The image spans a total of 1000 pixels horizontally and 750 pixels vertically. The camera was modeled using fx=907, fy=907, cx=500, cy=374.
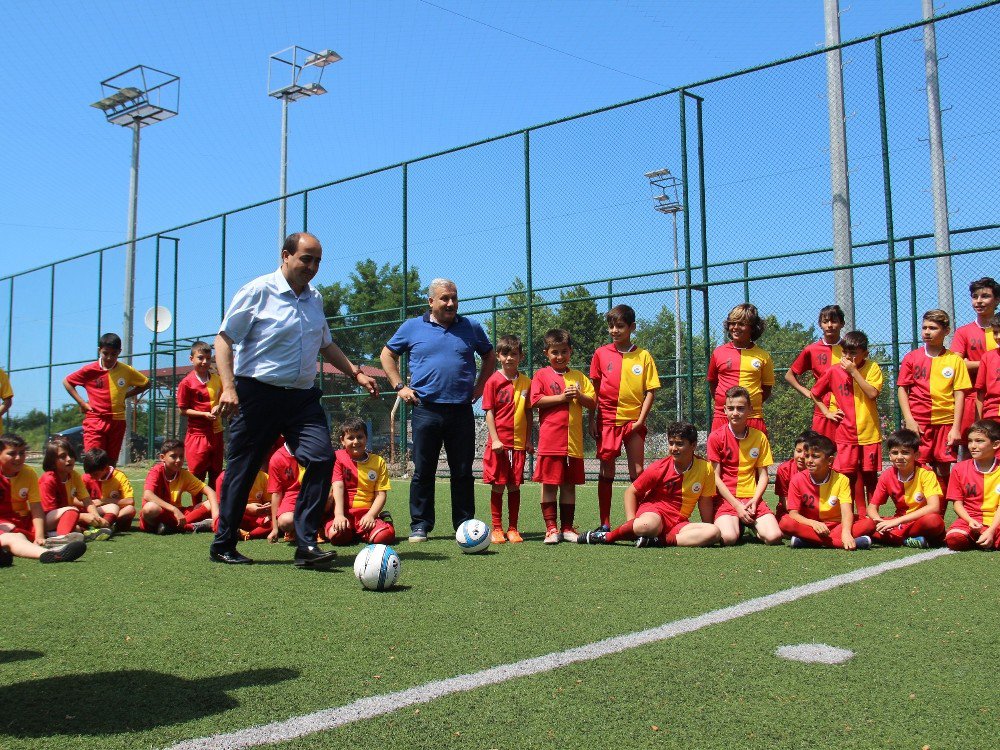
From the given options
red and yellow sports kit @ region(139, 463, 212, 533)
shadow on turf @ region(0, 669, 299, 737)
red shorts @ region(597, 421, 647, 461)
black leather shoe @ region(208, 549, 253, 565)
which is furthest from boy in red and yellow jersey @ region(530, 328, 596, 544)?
shadow on turf @ region(0, 669, 299, 737)

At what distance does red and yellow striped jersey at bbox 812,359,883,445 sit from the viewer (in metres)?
6.81

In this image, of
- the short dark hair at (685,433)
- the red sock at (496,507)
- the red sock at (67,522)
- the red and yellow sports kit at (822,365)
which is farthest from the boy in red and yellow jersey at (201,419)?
the red and yellow sports kit at (822,365)

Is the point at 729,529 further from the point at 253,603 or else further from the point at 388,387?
the point at 388,387

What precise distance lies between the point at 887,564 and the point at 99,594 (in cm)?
417

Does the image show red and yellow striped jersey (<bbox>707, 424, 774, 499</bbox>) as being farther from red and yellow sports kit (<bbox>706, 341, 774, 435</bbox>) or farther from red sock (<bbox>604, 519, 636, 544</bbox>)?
red sock (<bbox>604, 519, 636, 544</bbox>)

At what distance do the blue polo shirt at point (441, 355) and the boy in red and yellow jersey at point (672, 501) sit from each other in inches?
54.5

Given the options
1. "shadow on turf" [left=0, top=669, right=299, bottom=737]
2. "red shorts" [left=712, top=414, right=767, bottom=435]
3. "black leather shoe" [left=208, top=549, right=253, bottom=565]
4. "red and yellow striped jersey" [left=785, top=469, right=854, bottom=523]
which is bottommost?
"shadow on turf" [left=0, top=669, right=299, bottom=737]

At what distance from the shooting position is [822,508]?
608 cm

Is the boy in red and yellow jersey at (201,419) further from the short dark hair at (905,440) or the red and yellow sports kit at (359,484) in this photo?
the short dark hair at (905,440)

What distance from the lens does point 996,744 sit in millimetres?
2227

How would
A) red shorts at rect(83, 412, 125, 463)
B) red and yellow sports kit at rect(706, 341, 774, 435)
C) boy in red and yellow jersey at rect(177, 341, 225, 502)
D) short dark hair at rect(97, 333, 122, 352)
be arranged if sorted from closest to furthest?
1. red and yellow sports kit at rect(706, 341, 774, 435)
2. boy in red and yellow jersey at rect(177, 341, 225, 502)
3. short dark hair at rect(97, 333, 122, 352)
4. red shorts at rect(83, 412, 125, 463)

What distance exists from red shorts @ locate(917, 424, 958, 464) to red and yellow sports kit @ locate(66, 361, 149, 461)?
7.49 metres

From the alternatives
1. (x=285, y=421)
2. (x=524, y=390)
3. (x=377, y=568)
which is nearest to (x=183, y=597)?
(x=377, y=568)

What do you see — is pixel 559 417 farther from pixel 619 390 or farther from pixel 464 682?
pixel 464 682
